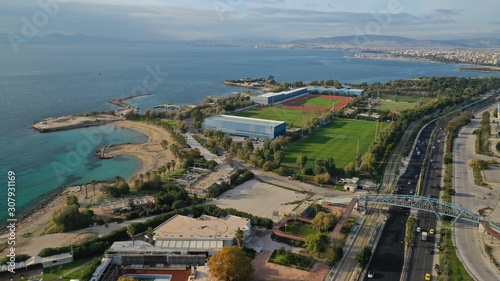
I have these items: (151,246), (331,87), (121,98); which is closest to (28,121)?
(121,98)

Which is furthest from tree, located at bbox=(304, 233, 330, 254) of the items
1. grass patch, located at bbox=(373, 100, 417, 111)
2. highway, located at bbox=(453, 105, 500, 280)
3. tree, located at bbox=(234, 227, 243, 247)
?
grass patch, located at bbox=(373, 100, 417, 111)

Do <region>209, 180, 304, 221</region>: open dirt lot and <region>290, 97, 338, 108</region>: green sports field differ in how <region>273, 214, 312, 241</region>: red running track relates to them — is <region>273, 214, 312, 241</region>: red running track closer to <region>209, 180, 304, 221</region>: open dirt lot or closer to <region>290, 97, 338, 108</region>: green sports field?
<region>209, 180, 304, 221</region>: open dirt lot

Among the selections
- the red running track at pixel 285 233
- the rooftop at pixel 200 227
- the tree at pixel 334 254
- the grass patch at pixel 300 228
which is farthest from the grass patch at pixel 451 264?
the rooftop at pixel 200 227

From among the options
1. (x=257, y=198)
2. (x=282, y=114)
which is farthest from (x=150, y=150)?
(x=282, y=114)

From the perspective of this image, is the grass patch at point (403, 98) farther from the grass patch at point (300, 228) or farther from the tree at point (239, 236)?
the tree at point (239, 236)

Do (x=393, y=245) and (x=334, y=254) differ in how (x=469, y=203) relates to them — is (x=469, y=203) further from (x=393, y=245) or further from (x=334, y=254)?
(x=334, y=254)
